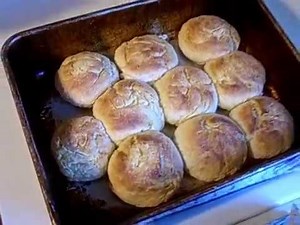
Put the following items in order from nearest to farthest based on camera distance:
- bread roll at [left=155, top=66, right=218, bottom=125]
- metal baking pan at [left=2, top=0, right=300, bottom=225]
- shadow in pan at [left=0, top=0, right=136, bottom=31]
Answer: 1. metal baking pan at [left=2, top=0, right=300, bottom=225]
2. bread roll at [left=155, top=66, right=218, bottom=125]
3. shadow in pan at [left=0, top=0, right=136, bottom=31]

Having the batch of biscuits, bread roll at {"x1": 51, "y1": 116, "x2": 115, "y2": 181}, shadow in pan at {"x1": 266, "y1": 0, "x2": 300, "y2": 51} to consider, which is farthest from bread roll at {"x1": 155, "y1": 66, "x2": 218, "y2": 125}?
shadow in pan at {"x1": 266, "y1": 0, "x2": 300, "y2": 51}

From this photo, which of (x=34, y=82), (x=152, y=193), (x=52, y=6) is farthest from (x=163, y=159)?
(x=52, y=6)

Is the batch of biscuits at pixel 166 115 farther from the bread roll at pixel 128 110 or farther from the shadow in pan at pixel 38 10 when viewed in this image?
the shadow in pan at pixel 38 10

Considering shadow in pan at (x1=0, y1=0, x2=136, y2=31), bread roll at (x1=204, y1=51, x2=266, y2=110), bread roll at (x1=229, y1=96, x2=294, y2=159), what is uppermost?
shadow in pan at (x1=0, y1=0, x2=136, y2=31)

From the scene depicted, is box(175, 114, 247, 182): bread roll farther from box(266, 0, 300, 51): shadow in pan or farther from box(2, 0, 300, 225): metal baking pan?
box(266, 0, 300, 51): shadow in pan

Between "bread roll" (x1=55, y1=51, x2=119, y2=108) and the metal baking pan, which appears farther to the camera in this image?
"bread roll" (x1=55, y1=51, x2=119, y2=108)

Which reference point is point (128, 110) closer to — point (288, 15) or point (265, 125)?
point (265, 125)

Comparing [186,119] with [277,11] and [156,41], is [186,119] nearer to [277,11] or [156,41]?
[156,41]
